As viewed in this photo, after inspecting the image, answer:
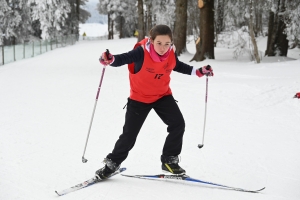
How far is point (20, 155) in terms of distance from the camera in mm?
5172

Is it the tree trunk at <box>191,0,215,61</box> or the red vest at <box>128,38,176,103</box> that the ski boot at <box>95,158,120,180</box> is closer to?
the red vest at <box>128,38,176,103</box>

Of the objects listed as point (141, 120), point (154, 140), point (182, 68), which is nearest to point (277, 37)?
point (154, 140)

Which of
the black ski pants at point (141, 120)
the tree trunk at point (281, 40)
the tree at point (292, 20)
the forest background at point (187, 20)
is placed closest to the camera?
the black ski pants at point (141, 120)

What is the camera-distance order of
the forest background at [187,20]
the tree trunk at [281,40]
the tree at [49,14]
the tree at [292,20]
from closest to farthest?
the tree at [292,20]
the forest background at [187,20]
the tree trunk at [281,40]
the tree at [49,14]

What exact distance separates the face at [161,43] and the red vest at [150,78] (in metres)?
0.12

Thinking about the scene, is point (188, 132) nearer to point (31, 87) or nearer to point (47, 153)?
point (47, 153)

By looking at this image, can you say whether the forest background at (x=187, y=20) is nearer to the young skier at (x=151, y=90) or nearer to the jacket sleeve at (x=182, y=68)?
the jacket sleeve at (x=182, y=68)

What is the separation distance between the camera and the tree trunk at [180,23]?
19.7 metres

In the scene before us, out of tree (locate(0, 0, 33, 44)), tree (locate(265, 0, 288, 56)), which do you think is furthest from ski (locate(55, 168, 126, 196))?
tree (locate(0, 0, 33, 44))

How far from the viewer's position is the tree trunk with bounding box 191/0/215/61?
55.9 ft

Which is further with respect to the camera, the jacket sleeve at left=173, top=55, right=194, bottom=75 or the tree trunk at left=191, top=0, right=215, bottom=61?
the tree trunk at left=191, top=0, right=215, bottom=61

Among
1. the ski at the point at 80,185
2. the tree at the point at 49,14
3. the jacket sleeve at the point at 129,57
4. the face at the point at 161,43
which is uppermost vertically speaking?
the tree at the point at 49,14

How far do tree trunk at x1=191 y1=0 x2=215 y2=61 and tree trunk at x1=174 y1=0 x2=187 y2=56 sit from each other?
8.54ft

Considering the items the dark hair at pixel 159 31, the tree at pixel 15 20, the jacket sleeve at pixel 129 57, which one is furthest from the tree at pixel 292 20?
the tree at pixel 15 20
